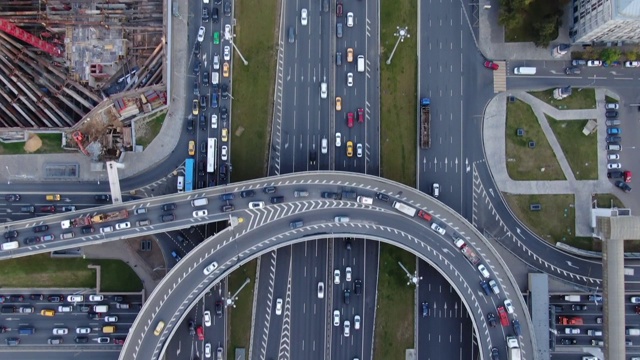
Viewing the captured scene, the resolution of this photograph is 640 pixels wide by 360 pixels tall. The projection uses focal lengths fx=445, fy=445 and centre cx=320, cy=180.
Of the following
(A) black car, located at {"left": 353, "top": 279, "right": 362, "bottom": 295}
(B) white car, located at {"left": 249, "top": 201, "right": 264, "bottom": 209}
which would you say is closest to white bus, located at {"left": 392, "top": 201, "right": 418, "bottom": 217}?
(A) black car, located at {"left": 353, "top": 279, "right": 362, "bottom": 295}

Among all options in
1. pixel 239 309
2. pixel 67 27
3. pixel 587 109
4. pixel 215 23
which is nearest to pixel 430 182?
pixel 587 109

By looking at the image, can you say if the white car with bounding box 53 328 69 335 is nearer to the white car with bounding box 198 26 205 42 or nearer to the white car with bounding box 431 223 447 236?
the white car with bounding box 198 26 205 42

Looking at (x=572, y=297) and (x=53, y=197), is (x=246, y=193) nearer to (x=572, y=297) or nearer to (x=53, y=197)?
(x=53, y=197)

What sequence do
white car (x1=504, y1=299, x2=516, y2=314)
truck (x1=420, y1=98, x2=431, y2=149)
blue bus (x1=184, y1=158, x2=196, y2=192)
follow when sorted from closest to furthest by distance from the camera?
white car (x1=504, y1=299, x2=516, y2=314), blue bus (x1=184, y1=158, x2=196, y2=192), truck (x1=420, y1=98, x2=431, y2=149)

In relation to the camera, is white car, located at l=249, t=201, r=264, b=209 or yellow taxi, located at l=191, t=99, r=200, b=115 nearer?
white car, located at l=249, t=201, r=264, b=209

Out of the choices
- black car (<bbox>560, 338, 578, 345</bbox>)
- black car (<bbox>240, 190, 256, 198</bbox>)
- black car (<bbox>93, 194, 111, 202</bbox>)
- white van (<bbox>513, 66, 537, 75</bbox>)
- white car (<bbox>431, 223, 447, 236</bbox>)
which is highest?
white van (<bbox>513, 66, 537, 75</bbox>)

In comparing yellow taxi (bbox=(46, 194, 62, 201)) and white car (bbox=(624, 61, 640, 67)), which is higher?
white car (bbox=(624, 61, 640, 67))

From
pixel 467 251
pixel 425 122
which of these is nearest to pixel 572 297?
pixel 467 251
